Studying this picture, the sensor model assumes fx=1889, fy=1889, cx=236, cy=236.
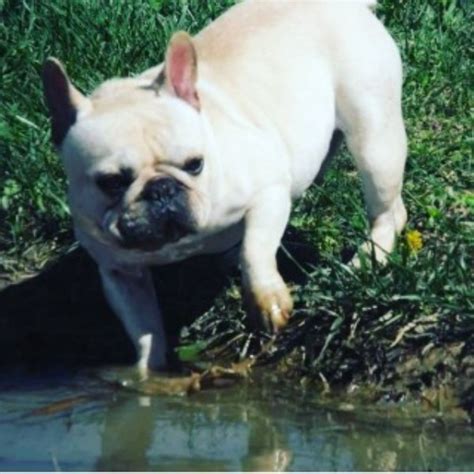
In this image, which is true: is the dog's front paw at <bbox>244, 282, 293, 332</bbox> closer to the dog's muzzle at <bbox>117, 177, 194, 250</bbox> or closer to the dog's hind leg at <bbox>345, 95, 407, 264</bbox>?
the dog's muzzle at <bbox>117, 177, 194, 250</bbox>

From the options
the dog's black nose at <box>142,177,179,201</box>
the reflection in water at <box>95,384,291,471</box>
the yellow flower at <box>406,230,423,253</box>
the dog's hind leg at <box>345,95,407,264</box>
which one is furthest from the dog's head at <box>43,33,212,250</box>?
the yellow flower at <box>406,230,423,253</box>

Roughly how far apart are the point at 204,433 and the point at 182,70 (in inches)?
46.1

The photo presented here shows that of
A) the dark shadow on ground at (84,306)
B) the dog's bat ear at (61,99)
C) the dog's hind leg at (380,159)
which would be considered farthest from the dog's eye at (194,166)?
the dog's hind leg at (380,159)

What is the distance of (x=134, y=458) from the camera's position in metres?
5.50

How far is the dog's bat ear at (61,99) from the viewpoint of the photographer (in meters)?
5.87

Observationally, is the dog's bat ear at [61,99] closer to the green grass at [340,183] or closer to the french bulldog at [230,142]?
the french bulldog at [230,142]

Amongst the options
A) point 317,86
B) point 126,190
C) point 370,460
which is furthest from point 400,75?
point 370,460

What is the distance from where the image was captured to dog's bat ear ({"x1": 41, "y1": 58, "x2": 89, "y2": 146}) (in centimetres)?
587

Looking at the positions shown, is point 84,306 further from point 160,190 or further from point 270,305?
point 160,190

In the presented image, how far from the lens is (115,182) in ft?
19.0

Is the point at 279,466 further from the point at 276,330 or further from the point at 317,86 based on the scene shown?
the point at 317,86

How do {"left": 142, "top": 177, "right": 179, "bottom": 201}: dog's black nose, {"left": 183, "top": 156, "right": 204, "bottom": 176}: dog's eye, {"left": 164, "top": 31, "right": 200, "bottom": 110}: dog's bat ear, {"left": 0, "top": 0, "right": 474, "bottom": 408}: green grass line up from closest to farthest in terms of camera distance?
{"left": 142, "top": 177, "right": 179, "bottom": 201}: dog's black nose < {"left": 183, "top": 156, "right": 204, "bottom": 176}: dog's eye < {"left": 164, "top": 31, "right": 200, "bottom": 110}: dog's bat ear < {"left": 0, "top": 0, "right": 474, "bottom": 408}: green grass

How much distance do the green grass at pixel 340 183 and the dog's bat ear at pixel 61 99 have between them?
38.5 inches

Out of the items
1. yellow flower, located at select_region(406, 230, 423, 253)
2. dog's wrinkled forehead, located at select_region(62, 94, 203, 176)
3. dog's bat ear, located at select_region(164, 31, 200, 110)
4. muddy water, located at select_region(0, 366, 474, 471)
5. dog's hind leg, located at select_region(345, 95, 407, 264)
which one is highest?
dog's bat ear, located at select_region(164, 31, 200, 110)
